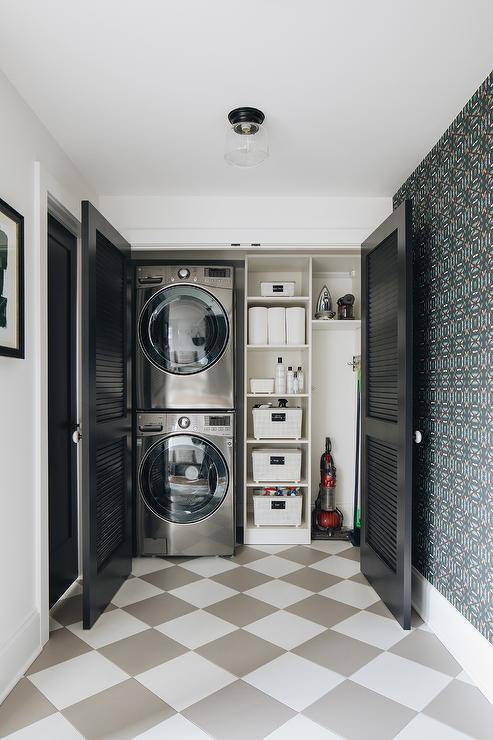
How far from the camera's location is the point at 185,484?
3.37 metres

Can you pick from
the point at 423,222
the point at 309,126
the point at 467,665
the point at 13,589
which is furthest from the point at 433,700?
the point at 309,126

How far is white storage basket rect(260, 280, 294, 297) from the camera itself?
370 cm

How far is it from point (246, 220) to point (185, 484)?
174 cm

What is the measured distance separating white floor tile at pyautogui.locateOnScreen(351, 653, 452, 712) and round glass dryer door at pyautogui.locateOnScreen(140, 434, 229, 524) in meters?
1.45

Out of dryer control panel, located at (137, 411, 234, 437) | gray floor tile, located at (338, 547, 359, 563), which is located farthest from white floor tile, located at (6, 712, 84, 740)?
gray floor tile, located at (338, 547, 359, 563)

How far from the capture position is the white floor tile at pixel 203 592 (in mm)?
2779

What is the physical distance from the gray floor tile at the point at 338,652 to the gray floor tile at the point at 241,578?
66 cm

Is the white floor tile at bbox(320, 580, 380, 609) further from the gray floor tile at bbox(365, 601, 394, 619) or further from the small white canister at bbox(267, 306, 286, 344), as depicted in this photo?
the small white canister at bbox(267, 306, 286, 344)

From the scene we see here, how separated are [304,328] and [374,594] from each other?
1.78 meters

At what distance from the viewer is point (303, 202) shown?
3.34 meters

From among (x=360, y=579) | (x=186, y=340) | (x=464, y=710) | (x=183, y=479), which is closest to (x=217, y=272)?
(x=186, y=340)

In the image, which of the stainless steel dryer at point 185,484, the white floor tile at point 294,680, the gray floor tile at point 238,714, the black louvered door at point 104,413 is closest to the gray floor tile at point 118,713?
the gray floor tile at point 238,714

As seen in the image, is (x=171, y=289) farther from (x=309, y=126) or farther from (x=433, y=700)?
(x=433, y=700)

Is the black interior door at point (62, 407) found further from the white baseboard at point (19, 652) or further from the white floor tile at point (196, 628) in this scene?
the white floor tile at point (196, 628)
